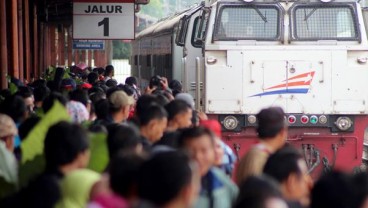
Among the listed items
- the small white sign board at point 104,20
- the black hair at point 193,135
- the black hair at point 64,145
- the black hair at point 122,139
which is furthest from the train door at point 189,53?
the black hair at point 64,145

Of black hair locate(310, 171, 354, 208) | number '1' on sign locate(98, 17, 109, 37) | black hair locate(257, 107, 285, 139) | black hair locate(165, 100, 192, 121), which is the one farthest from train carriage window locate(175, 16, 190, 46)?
black hair locate(310, 171, 354, 208)

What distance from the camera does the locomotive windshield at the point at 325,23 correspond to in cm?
1684

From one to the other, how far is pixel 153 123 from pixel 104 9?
55.2 feet

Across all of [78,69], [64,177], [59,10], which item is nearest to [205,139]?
[64,177]

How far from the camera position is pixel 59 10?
128 feet

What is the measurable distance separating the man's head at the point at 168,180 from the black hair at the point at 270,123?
3253 millimetres

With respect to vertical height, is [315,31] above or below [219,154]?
above

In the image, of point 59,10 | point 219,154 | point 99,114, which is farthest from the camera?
point 59,10

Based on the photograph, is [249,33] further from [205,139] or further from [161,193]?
[161,193]

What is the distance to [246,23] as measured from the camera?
16.8m

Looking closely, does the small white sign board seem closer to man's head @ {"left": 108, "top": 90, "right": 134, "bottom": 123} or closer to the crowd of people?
man's head @ {"left": 108, "top": 90, "right": 134, "bottom": 123}

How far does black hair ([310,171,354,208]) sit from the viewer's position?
4969mm

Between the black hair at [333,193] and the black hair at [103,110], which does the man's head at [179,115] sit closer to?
the black hair at [103,110]

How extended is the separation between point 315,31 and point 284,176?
10928 millimetres
